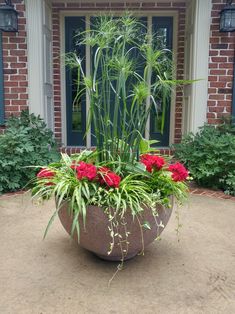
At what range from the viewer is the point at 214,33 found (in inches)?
173

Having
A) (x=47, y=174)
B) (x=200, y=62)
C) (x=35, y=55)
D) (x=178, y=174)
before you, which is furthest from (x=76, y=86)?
(x=178, y=174)

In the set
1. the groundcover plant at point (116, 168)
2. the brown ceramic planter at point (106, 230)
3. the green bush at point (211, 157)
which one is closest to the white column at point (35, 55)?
the green bush at point (211, 157)

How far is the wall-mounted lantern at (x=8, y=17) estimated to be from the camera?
418 cm

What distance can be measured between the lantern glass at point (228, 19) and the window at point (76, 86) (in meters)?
0.92

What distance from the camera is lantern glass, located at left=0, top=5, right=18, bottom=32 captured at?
4.18 metres

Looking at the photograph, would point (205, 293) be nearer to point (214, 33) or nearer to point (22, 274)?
point (22, 274)

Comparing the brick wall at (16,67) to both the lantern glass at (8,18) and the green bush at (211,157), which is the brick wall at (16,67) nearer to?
the lantern glass at (8,18)

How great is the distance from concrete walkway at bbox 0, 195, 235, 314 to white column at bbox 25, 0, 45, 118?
1.95 metres

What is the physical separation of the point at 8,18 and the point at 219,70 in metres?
2.67

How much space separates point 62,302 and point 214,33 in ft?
12.2

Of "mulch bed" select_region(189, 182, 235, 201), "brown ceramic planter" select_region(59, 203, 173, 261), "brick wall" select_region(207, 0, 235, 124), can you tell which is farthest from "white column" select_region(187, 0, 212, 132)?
"brown ceramic planter" select_region(59, 203, 173, 261)

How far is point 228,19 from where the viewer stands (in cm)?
416

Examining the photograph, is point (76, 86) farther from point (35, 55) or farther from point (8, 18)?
point (8, 18)

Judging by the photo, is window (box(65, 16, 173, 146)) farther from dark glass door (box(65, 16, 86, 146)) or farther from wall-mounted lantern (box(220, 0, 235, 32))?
wall-mounted lantern (box(220, 0, 235, 32))
